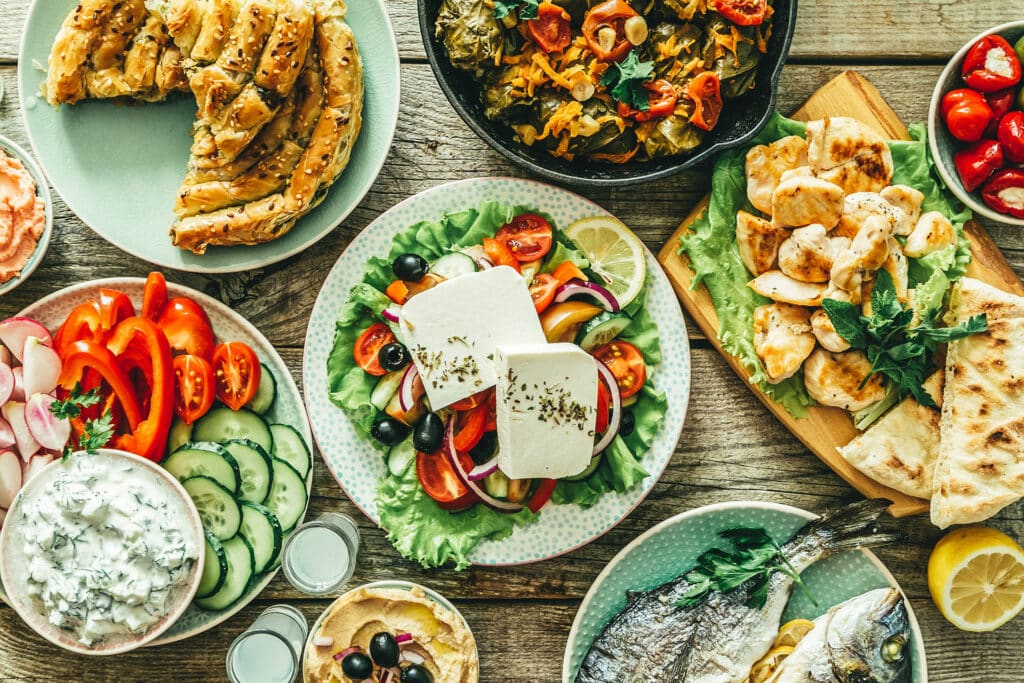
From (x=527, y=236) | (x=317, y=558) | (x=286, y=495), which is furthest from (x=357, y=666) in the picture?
(x=527, y=236)

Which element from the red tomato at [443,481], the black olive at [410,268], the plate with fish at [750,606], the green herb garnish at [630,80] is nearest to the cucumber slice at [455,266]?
the black olive at [410,268]

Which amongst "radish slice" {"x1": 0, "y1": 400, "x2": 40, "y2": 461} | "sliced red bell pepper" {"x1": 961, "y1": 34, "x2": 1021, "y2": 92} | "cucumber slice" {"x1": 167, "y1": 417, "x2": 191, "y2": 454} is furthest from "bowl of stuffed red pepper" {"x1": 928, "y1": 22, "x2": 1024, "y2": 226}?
"radish slice" {"x1": 0, "y1": 400, "x2": 40, "y2": 461}

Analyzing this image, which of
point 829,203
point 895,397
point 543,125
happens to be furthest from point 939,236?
point 543,125

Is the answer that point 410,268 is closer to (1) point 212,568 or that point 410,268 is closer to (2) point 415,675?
(1) point 212,568

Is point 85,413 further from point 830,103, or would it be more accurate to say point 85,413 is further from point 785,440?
point 830,103

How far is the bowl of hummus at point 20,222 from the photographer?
2.94 meters

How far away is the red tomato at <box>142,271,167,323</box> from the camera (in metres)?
3.00

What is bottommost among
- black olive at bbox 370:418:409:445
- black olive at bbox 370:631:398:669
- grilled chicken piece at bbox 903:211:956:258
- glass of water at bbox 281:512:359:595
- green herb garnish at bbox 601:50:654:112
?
black olive at bbox 370:631:398:669

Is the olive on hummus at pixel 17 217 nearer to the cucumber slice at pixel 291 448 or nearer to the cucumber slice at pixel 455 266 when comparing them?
the cucumber slice at pixel 291 448

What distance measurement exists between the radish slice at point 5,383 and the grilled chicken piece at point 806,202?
2963mm

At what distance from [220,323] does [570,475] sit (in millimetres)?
1489

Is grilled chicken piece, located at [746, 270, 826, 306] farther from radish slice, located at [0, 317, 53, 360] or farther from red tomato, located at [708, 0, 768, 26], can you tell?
radish slice, located at [0, 317, 53, 360]

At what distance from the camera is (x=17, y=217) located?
9.68ft

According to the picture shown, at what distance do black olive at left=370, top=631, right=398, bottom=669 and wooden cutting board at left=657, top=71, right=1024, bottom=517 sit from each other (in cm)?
169
